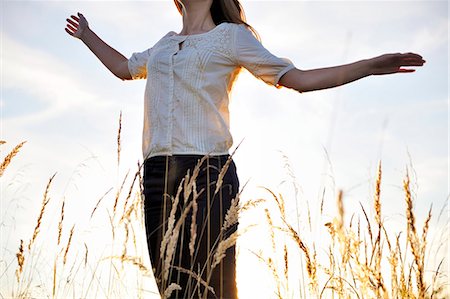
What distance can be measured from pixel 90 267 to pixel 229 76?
94cm

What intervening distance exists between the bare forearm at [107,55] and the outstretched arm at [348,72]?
0.91m

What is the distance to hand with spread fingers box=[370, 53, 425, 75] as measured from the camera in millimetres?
2191

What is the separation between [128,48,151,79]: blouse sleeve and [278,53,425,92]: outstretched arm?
2.35 ft

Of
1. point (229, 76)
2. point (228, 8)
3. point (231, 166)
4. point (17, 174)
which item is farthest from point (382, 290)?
point (17, 174)

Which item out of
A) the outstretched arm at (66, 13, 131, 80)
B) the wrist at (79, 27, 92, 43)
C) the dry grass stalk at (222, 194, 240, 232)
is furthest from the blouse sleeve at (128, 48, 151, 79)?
the dry grass stalk at (222, 194, 240, 232)

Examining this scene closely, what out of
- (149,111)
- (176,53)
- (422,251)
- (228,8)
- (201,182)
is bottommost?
(422,251)

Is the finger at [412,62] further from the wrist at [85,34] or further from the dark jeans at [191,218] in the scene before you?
the wrist at [85,34]

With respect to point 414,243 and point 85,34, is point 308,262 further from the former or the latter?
point 85,34

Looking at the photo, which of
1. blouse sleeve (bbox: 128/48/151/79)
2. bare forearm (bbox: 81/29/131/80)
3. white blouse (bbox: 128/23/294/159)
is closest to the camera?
white blouse (bbox: 128/23/294/159)

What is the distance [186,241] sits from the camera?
217 centimetres

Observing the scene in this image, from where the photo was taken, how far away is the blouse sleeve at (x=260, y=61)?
96.1 inches

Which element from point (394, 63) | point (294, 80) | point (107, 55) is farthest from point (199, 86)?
point (107, 55)

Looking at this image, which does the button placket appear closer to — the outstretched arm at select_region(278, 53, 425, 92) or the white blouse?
the white blouse

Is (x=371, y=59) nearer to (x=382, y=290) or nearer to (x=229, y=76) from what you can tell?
(x=229, y=76)
